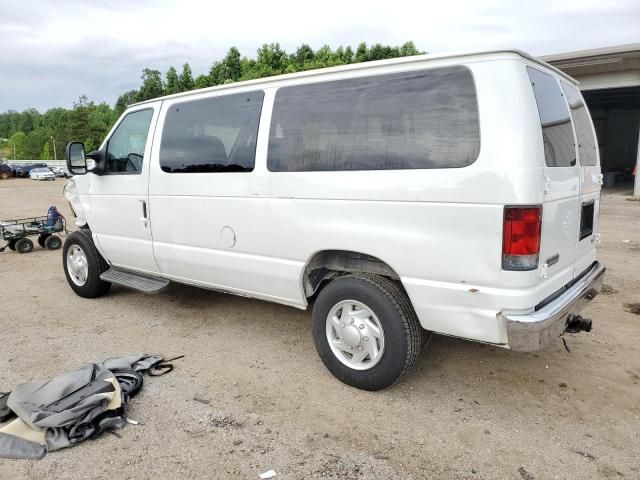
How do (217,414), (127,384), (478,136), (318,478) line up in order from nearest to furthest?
1. (318,478)
2. (478,136)
3. (217,414)
4. (127,384)

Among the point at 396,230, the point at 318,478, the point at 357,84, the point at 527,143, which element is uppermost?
the point at 357,84

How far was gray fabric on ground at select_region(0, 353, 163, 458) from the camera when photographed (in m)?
2.88

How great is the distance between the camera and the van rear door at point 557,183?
9.50 ft

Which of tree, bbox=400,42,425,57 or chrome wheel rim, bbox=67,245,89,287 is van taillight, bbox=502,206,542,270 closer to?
chrome wheel rim, bbox=67,245,89,287

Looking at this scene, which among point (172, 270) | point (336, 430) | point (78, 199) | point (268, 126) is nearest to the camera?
point (336, 430)

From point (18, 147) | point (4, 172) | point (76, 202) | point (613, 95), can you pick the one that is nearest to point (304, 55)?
point (613, 95)

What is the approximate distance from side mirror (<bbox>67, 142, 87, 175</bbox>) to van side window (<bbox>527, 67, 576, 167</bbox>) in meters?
4.43

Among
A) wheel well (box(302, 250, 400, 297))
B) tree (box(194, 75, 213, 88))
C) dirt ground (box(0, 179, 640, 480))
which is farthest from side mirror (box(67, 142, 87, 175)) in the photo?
tree (box(194, 75, 213, 88))

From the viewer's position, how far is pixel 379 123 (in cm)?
326

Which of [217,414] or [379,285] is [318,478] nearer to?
[217,414]

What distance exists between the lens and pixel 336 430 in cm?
306

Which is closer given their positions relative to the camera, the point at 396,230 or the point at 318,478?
the point at 318,478

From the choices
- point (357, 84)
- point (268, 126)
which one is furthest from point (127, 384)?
point (357, 84)

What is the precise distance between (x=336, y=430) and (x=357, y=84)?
7.55 ft
